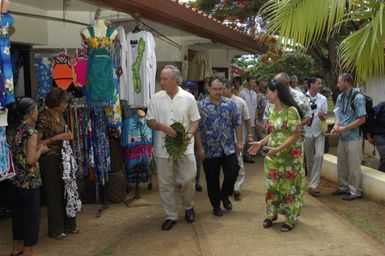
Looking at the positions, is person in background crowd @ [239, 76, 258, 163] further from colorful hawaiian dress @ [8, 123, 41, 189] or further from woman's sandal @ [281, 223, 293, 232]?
colorful hawaiian dress @ [8, 123, 41, 189]

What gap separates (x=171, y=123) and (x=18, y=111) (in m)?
1.73

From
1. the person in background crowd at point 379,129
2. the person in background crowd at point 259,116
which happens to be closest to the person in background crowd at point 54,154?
the person in background crowd at point 379,129

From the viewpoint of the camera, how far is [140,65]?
636 cm

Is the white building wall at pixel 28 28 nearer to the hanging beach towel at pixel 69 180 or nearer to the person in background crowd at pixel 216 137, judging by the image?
the hanging beach towel at pixel 69 180

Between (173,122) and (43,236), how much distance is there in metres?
2.00

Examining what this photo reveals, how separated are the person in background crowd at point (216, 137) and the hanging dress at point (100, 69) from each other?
1179mm

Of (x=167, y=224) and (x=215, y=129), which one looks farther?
(x=215, y=129)

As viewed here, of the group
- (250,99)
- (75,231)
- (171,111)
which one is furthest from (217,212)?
(250,99)

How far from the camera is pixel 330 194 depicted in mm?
7266

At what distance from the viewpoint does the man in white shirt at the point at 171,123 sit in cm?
547

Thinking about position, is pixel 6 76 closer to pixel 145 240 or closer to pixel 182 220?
pixel 145 240

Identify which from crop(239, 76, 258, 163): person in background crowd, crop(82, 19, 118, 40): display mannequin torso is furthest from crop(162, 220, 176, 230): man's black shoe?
crop(239, 76, 258, 163): person in background crowd

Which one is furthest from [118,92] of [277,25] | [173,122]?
[277,25]

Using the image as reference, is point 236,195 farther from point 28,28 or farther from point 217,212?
point 28,28
